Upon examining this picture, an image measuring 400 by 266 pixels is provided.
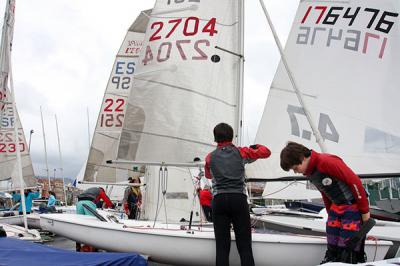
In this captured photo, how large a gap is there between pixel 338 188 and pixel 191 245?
4.69 feet

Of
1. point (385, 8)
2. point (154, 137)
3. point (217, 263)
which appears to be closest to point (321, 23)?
point (385, 8)

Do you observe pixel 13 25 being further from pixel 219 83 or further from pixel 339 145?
pixel 339 145

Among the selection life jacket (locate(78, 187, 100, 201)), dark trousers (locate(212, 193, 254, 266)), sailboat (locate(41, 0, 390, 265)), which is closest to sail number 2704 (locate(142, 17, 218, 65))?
sailboat (locate(41, 0, 390, 265))

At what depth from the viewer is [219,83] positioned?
607 centimetres

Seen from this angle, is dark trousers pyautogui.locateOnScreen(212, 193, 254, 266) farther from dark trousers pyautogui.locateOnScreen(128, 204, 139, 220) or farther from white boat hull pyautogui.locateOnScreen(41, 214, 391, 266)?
dark trousers pyautogui.locateOnScreen(128, 204, 139, 220)

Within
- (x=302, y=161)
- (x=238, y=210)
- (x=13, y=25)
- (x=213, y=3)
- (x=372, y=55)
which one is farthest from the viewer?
(x=13, y=25)

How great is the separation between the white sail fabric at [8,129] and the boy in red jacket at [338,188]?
20.0 ft

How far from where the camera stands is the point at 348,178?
2.67m

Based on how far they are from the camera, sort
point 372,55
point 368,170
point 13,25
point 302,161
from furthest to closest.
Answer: point 13,25 < point 372,55 < point 368,170 < point 302,161

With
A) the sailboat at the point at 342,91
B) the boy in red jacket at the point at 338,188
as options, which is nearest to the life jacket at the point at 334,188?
the boy in red jacket at the point at 338,188

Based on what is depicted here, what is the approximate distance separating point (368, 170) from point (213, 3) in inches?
138

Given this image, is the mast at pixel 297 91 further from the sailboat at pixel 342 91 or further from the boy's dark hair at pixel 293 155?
the boy's dark hair at pixel 293 155

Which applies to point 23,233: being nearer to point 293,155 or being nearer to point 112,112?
point 293,155

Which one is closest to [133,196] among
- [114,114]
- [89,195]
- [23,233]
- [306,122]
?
[89,195]
